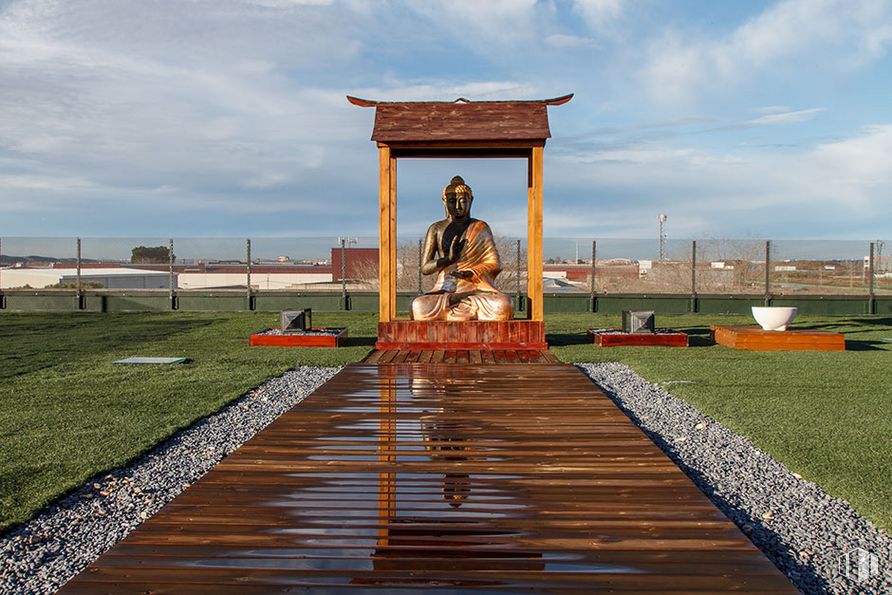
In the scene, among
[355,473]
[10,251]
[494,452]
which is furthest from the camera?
[10,251]

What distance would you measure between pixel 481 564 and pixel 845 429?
12.2 feet

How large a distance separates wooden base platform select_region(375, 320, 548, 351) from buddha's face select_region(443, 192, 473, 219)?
162 centimetres

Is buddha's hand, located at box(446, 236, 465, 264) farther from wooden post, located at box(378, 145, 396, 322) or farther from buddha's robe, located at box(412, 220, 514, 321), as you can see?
wooden post, located at box(378, 145, 396, 322)

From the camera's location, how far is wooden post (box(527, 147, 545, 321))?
848cm

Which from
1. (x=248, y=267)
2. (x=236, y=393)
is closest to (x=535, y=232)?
(x=236, y=393)

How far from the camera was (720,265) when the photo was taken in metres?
17.2

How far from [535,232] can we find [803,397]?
11.8 ft

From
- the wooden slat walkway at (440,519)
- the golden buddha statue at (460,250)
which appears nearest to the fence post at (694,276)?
the golden buddha statue at (460,250)

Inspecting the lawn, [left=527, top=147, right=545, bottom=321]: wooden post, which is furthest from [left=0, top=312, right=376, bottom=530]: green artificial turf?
[left=527, top=147, right=545, bottom=321]: wooden post

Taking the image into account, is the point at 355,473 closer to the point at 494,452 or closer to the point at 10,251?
the point at 494,452

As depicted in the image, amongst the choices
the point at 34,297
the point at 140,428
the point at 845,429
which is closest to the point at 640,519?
the point at 845,429

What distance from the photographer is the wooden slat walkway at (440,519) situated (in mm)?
2109

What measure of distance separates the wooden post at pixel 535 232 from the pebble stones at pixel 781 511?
343 cm

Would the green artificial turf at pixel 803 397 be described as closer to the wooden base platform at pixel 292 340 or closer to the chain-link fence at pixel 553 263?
the wooden base platform at pixel 292 340
